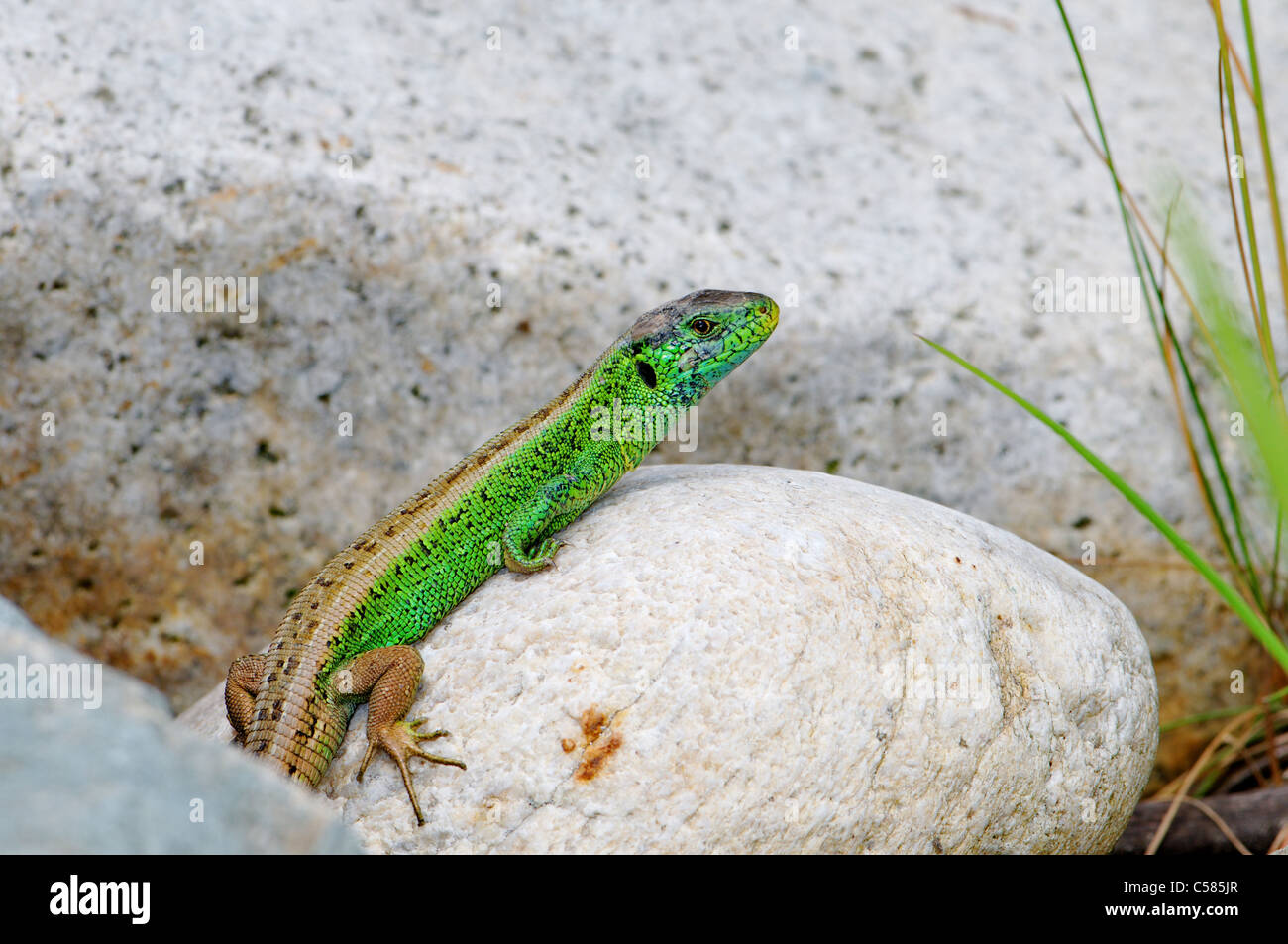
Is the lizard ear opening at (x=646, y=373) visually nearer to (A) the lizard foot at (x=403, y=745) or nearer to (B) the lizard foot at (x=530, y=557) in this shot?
(B) the lizard foot at (x=530, y=557)

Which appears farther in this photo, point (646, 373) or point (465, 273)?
point (465, 273)

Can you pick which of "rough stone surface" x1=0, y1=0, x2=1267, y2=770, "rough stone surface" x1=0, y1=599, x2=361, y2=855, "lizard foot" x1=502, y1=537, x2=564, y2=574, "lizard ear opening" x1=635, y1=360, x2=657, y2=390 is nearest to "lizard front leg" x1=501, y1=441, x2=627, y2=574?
"lizard foot" x1=502, y1=537, x2=564, y2=574

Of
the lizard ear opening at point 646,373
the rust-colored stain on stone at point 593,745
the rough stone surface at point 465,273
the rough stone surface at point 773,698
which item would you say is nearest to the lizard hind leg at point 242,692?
the rough stone surface at point 773,698

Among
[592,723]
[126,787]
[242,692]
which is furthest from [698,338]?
[126,787]

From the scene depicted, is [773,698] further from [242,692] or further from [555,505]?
[242,692]

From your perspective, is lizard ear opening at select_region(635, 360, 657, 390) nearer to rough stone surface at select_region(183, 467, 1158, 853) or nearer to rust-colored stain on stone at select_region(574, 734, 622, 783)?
rough stone surface at select_region(183, 467, 1158, 853)

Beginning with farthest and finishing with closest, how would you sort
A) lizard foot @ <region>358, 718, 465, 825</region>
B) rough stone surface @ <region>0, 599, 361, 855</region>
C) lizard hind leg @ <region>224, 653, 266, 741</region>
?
lizard hind leg @ <region>224, 653, 266, 741</region> < lizard foot @ <region>358, 718, 465, 825</region> < rough stone surface @ <region>0, 599, 361, 855</region>

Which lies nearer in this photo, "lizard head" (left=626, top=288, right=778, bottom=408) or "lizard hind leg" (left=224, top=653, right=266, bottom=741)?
"lizard hind leg" (left=224, top=653, right=266, bottom=741)
